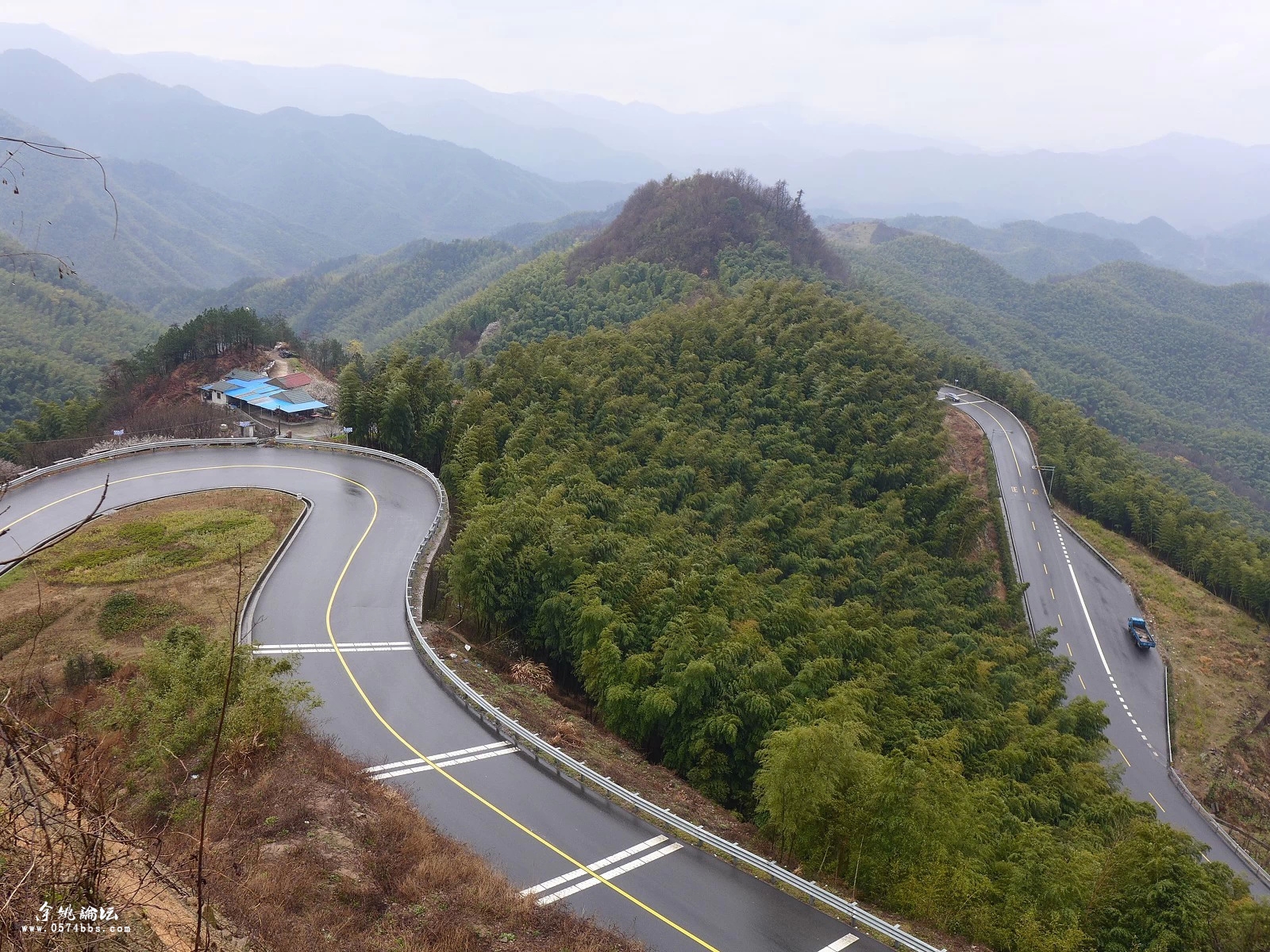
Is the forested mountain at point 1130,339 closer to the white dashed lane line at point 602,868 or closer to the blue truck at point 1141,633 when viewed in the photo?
the blue truck at point 1141,633

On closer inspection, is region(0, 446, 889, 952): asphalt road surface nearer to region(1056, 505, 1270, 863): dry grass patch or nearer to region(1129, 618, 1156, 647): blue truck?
region(1056, 505, 1270, 863): dry grass patch

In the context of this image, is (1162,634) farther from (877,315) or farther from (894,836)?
(877,315)

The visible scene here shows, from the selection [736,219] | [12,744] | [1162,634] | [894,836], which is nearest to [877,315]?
[736,219]

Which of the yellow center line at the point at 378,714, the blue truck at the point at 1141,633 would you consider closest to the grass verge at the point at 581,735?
the yellow center line at the point at 378,714

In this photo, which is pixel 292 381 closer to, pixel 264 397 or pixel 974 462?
pixel 264 397

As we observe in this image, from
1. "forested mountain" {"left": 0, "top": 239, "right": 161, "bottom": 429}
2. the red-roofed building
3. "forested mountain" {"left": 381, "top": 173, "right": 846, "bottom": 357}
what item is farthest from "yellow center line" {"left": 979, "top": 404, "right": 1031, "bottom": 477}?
"forested mountain" {"left": 0, "top": 239, "right": 161, "bottom": 429}

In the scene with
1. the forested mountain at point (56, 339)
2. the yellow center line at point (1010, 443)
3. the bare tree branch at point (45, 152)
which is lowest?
the forested mountain at point (56, 339)

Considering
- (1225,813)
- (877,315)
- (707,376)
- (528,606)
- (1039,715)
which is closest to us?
(528,606)
